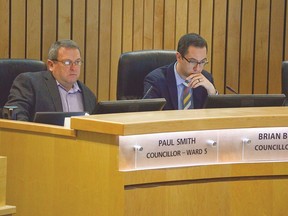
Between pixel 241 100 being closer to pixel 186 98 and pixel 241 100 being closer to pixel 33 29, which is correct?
pixel 186 98

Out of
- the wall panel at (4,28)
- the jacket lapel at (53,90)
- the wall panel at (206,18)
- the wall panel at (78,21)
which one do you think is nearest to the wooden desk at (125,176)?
the jacket lapel at (53,90)

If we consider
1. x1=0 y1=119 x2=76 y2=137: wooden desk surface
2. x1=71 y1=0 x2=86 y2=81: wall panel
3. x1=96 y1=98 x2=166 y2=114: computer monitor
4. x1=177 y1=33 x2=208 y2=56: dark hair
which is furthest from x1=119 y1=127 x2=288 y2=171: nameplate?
x1=71 y1=0 x2=86 y2=81: wall panel

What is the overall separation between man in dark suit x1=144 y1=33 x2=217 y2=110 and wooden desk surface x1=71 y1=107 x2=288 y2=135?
4.29ft

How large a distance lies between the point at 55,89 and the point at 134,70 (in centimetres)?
65

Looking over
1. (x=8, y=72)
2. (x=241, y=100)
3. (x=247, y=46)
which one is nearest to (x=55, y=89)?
(x=8, y=72)

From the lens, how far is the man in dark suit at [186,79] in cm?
536

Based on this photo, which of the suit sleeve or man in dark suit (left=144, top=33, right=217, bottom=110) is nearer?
the suit sleeve

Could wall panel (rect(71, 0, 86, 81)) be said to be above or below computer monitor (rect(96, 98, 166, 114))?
above

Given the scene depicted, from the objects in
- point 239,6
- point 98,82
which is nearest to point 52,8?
point 98,82

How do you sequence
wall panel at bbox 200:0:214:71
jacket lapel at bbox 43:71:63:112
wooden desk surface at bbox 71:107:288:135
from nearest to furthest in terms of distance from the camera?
wooden desk surface at bbox 71:107:288:135 < jacket lapel at bbox 43:71:63:112 < wall panel at bbox 200:0:214:71

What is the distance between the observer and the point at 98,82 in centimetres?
696

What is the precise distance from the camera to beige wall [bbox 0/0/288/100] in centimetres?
647

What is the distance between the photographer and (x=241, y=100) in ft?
14.3

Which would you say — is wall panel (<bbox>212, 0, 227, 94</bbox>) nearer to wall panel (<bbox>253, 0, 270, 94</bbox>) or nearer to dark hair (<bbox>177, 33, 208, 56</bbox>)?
wall panel (<bbox>253, 0, 270, 94</bbox>)
